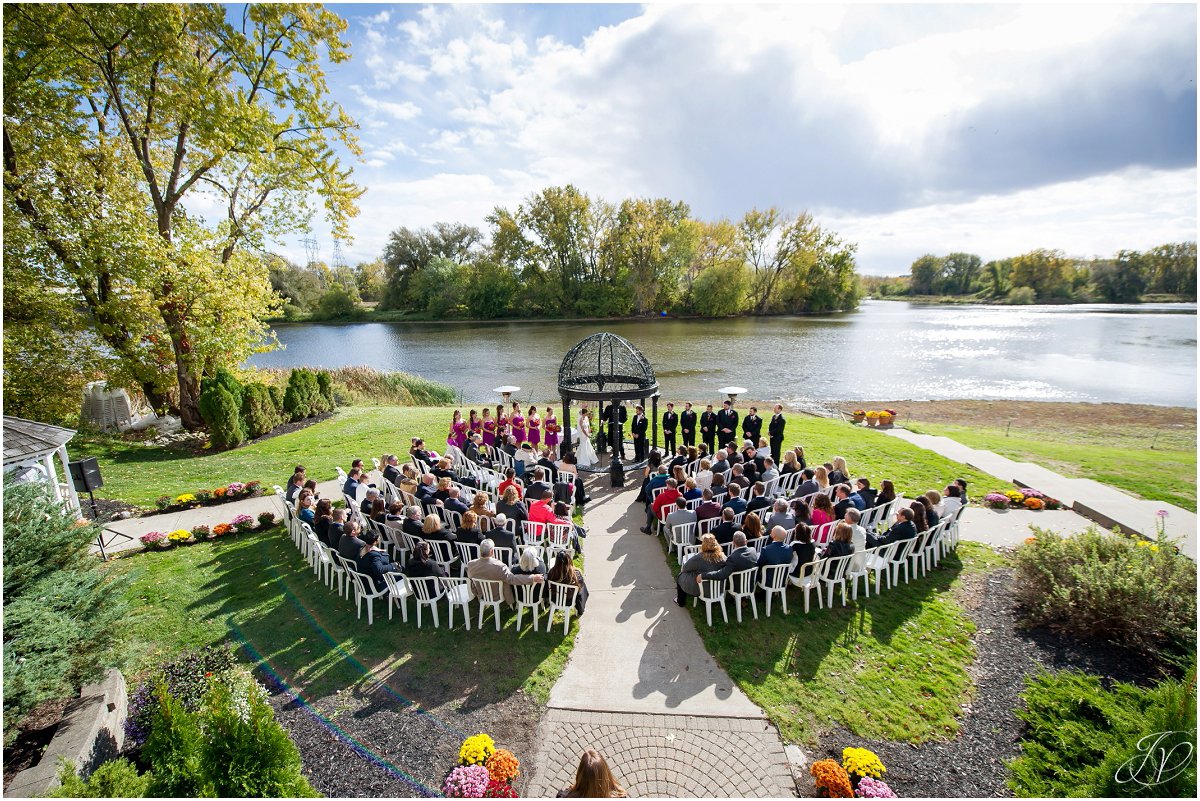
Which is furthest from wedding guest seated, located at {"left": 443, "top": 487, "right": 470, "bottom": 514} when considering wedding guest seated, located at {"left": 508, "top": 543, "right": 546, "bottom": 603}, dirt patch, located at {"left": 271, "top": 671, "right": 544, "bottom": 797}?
dirt patch, located at {"left": 271, "top": 671, "right": 544, "bottom": 797}

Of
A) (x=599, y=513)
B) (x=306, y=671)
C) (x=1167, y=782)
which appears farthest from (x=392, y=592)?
(x=1167, y=782)

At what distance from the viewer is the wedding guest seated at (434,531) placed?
687 cm

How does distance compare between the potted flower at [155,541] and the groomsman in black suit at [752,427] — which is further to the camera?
the groomsman in black suit at [752,427]

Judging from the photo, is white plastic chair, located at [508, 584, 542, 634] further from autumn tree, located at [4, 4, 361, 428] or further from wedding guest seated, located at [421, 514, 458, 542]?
autumn tree, located at [4, 4, 361, 428]

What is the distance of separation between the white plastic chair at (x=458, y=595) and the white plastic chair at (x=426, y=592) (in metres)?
0.11

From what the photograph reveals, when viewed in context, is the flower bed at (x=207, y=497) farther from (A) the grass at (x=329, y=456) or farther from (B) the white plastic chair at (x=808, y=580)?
(B) the white plastic chair at (x=808, y=580)

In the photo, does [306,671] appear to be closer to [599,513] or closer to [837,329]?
[599,513]

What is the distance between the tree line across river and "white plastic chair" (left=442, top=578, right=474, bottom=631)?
328ft

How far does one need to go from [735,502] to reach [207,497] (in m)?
10.7

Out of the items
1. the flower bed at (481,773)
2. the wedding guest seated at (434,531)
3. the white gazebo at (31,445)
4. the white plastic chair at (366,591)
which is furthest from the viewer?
the white gazebo at (31,445)

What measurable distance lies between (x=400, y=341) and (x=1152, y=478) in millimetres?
55013

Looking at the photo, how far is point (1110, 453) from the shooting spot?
14000 millimetres

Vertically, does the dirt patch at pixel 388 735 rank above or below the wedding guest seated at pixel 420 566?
below

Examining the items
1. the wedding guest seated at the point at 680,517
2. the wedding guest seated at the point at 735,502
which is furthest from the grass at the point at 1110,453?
the wedding guest seated at the point at 680,517
